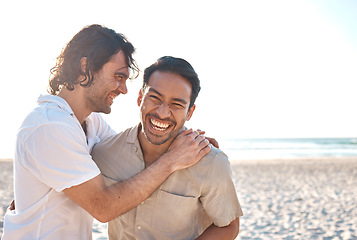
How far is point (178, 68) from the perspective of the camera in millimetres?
2793

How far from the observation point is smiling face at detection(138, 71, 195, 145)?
2.76 m

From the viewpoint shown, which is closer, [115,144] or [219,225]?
[219,225]

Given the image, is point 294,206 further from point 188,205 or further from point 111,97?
point 111,97

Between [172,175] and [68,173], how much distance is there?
2.56ft

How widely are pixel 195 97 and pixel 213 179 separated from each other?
0.81 meters

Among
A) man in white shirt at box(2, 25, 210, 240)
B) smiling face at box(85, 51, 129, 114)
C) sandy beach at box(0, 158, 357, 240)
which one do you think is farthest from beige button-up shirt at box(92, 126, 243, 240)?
sandy beach at box(0, 158, 357, 240)

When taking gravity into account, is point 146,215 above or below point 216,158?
below

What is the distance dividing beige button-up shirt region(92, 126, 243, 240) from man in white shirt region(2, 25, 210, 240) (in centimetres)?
13

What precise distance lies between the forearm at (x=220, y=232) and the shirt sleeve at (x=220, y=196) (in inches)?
1.7

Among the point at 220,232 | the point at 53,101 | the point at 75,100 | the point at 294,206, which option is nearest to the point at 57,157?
the point at 53,101

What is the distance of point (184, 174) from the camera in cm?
266

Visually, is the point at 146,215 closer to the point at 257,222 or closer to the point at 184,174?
the point at 184,174

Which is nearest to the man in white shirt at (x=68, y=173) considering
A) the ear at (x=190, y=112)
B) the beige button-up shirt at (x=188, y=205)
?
the beige button-up shirt at (x=188, y=205)

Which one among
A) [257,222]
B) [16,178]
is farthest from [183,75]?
[257,222]
